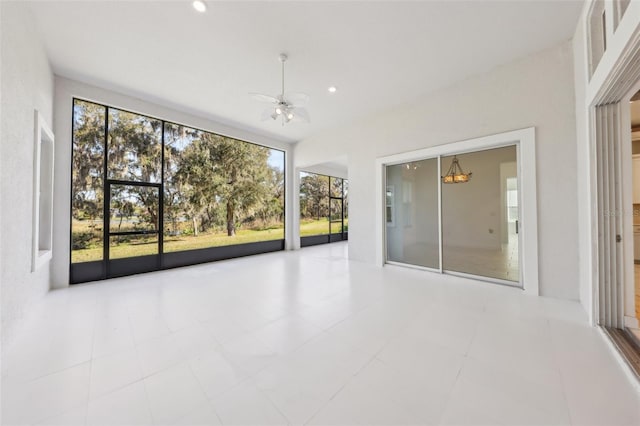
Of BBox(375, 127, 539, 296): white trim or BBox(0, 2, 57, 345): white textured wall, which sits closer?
BBox(0, 2, 57, 345): white textured wall

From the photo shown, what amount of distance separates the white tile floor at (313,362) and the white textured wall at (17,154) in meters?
0.40

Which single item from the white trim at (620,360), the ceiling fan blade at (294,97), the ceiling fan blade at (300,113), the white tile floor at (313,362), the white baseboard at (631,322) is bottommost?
the white tile floor at (313,362)

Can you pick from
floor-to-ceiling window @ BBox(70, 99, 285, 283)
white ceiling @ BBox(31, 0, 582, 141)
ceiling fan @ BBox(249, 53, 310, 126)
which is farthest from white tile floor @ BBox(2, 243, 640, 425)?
white ceiling @ BBox(31, 0, 582, 141)

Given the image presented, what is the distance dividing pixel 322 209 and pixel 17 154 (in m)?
7.42

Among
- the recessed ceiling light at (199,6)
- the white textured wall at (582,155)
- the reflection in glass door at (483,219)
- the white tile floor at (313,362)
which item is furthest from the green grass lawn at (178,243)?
the white textured wall at (582,155)

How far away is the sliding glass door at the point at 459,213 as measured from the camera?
12.7 ft

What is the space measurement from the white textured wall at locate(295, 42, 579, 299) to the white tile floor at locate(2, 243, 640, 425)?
699 mm

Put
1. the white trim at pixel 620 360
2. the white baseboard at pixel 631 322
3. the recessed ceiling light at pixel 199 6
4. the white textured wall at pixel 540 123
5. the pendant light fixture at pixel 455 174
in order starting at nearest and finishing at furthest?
the white trim at pixel 620 360 → the white baseboard at pixel 631 322 → the recessed ceiling light at pixel 199 6 → the white textured wall at pixel 540 123 → the pendant light fixture at pixel 455 174

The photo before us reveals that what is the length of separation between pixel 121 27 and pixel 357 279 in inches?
192

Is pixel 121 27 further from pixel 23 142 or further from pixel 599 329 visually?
pixel 599 329

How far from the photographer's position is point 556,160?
3.29 m

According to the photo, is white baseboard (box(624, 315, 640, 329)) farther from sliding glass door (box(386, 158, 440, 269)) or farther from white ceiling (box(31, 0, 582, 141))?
white ceiling (box(31, 0, 582, 141))

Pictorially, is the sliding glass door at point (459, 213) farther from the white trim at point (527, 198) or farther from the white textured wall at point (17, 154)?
the white textured wall at point (17, 154)

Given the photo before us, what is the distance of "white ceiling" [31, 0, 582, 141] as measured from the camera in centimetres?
269
